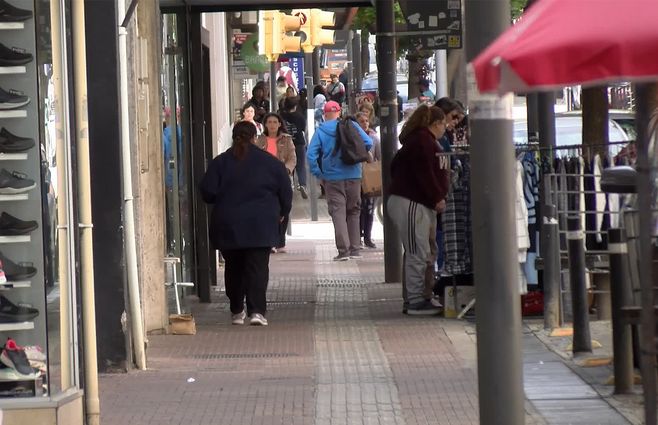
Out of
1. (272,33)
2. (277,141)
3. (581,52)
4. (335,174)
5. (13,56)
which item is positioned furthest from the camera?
(272,33)

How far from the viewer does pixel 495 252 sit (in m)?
5.38

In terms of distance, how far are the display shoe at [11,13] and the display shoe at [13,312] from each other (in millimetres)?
1408

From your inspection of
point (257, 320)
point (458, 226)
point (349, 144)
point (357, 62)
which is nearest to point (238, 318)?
point (257, 320)

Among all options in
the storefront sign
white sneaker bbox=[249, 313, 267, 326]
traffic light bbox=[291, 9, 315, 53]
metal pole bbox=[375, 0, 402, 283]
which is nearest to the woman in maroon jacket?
white sneaker bbox=[249, 313, 267, 326]

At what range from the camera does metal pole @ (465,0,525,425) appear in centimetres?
536

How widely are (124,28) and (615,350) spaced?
3.74 meters

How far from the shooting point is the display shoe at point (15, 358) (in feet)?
24.1

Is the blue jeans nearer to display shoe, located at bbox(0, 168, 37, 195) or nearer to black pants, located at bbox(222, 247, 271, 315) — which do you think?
black pants, located at bbox(222, 247, 271, 315)

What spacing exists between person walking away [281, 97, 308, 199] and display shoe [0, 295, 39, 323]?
20.2 m

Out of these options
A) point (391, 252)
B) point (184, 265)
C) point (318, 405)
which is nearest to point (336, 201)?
point (391, 252)

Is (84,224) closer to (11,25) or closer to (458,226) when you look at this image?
(11,25)

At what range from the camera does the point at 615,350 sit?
328 inches

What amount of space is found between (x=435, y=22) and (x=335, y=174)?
385cm

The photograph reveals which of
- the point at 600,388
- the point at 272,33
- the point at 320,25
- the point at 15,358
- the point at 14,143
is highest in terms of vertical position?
the point at 320,25
